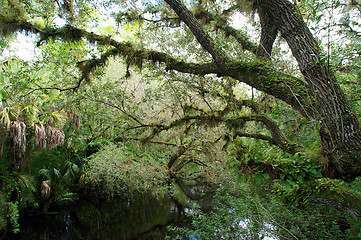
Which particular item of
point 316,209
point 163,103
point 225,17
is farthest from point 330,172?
point 163,103

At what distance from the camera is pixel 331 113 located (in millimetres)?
2432

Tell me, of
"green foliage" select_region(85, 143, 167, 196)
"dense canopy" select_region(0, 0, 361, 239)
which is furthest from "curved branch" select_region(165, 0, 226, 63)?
"green foliage" select_region(85, 143, 167, 196)

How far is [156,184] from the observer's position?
7840 mm

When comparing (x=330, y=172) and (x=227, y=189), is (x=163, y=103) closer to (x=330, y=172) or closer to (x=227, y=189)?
(x=227, y=189)

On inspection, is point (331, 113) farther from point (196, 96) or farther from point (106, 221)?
point (106, 221)

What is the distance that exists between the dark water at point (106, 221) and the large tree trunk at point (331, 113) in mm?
5812

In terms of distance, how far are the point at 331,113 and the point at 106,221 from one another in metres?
8.28

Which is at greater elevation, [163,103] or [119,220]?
[163,103]

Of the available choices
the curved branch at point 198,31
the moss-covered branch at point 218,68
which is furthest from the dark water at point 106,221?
the curved branch at point 198,31

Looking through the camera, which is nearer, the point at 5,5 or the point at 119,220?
the point at 5,5

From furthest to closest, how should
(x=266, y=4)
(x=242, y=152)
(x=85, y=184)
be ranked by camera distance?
(x=85, y=184), (x=242, y=152), (x=266, y=4)

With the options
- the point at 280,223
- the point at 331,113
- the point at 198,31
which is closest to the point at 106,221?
the point at 280,223

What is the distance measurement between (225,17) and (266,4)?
8.50 feet

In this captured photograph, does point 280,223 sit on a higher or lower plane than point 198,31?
lower
